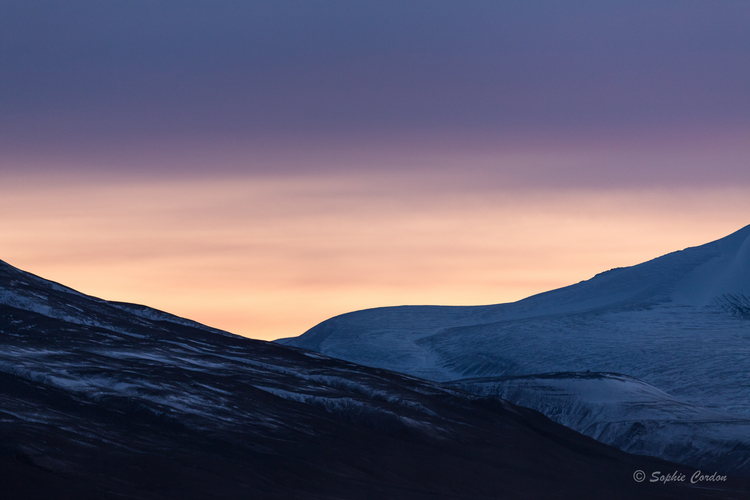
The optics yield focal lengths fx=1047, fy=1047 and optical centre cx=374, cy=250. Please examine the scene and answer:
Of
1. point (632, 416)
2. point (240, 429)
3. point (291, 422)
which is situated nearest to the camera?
point (240, 429)

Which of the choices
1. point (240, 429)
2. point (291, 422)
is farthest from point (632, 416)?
point (240, 429)

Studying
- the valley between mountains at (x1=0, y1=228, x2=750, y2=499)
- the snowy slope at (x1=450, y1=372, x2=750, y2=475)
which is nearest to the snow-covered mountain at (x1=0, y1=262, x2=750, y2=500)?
the valley between mountains at (x1=0, y1=228, x2=750, y2=499)

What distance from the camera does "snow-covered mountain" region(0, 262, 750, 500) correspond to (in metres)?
73.9

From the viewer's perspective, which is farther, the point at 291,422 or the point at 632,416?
the point at 632,416

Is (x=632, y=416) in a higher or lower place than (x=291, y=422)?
higher

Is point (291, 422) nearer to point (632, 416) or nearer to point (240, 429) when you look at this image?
point (240, 429)

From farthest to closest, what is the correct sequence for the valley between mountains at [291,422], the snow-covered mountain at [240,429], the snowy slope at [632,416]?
the snowy slope at [632,416], the valley between mountains at [291,422], the snow-covered mountain at [240,429]

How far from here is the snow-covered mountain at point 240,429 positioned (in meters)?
73.9

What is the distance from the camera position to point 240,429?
90812mm

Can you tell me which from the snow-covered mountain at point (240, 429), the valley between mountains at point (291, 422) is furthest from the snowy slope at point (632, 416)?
the snow-covered mountain at point (240, 429)

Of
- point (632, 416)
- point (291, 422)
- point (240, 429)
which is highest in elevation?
point (632, 416)

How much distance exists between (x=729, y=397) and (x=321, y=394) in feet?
232

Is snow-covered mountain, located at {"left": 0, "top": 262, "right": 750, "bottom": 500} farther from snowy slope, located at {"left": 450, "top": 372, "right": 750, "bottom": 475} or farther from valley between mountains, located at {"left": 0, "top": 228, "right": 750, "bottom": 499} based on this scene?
snowy slope, located at {"left": 450, "top": 372, "right": 750, "bottom": 475}

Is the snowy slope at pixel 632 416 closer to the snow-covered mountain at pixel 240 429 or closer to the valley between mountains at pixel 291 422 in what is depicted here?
the valley between mountains at pixel 291 422
